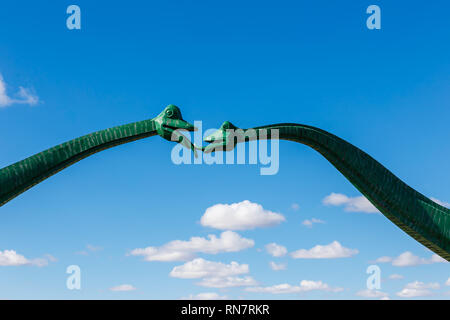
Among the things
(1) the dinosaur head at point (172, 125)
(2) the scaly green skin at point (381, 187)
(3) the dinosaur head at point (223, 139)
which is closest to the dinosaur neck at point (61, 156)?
(1) the dinosaur head at point (172, 125)

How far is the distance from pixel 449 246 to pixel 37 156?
619cm

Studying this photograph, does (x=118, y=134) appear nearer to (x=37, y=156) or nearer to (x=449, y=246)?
(x=37, y=156)

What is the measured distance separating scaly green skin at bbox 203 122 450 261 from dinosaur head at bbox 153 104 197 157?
0.76m

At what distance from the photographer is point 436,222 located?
7797 millimetres

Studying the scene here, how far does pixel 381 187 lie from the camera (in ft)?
25.1

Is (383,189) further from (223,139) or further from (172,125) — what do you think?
(172,125)

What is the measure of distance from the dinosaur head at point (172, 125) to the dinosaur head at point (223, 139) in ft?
0.80

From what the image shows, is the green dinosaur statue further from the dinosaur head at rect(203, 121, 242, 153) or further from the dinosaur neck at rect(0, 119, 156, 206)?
the dinosaur head at rect(203, 121, 242, 153)

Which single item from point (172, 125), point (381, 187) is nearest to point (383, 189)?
point (381, 187)

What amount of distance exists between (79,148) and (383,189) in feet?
14.6

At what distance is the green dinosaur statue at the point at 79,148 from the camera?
7.11m

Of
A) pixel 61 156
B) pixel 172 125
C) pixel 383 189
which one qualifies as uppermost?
pixel 172 125

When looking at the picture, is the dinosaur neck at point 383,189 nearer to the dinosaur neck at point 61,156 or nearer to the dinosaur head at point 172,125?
the dinosaur head at point 172,125
